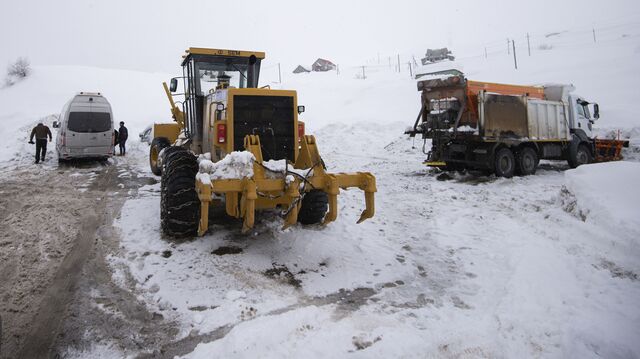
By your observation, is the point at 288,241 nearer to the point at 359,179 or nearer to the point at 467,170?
the point at 359,179

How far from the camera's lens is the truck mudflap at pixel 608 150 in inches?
→ 536

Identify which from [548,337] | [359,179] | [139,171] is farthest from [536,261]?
[139,171]

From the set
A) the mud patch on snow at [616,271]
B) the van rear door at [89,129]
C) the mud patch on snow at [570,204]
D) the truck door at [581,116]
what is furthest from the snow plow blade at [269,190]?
the truck door at [581,116]

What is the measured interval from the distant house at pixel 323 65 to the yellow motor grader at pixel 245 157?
39.0 meters

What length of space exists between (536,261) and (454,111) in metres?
7.45

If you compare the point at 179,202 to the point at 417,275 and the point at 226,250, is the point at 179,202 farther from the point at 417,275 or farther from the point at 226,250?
the point at 417,275

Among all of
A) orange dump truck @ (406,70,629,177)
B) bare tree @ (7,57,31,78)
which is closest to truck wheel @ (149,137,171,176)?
orange dump truck @ (406,70,629,177)

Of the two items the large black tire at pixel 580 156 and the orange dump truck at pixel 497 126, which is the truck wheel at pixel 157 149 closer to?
the orange dump truck at pixel 497 126

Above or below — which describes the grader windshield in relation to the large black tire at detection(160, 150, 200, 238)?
above

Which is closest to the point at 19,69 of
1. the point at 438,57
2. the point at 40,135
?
the point at 40,135

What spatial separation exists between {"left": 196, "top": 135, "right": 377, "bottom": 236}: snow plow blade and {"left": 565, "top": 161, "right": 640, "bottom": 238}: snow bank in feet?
11.6

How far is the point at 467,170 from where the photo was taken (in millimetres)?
12711

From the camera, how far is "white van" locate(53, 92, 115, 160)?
1318 cm

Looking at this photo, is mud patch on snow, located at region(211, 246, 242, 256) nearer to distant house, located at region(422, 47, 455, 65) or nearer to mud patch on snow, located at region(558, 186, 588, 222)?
mud patch on snow, located at region(558, 186, 588, 222)
